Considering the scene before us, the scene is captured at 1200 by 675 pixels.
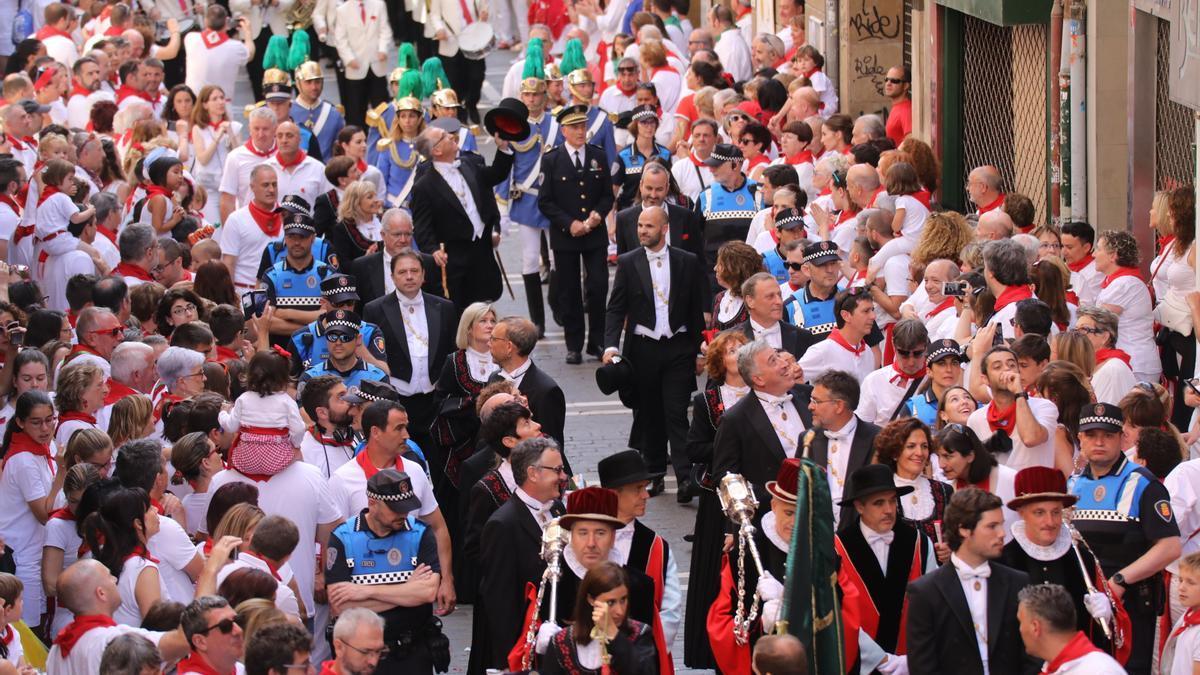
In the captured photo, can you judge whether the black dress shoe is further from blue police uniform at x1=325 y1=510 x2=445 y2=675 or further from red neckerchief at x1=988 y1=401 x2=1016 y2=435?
blue police uniform at x1=325 y1=510 x2=445 y2=675

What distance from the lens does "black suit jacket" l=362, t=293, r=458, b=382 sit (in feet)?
41.3

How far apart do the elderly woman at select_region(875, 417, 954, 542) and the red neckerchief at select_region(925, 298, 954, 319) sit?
123 inches

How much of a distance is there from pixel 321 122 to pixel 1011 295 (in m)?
9.81

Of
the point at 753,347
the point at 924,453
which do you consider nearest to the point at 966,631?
the point at 924,453

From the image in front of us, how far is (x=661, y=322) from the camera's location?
44.3 ft

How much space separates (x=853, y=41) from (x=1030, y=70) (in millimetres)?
4806

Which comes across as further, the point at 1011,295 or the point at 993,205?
the point at 993,205

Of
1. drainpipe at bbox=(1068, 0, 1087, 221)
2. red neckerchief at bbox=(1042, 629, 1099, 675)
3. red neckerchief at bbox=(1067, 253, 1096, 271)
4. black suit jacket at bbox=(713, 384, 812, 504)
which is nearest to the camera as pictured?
red neckerchief at bbox=(1042, 629, 1099, 675)

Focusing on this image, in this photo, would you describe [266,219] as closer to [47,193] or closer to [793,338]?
[47,193]

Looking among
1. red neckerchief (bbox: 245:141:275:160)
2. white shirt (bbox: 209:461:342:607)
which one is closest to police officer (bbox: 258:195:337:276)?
red neckerchief (bbox: 245:141:275:160)

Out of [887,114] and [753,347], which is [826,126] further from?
[753,347]

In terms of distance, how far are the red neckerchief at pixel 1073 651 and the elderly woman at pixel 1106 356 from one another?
3.36 meters

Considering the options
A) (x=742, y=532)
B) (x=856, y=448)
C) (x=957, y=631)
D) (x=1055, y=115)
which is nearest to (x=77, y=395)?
(x=742, y=532)

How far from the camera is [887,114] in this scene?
858 inches
